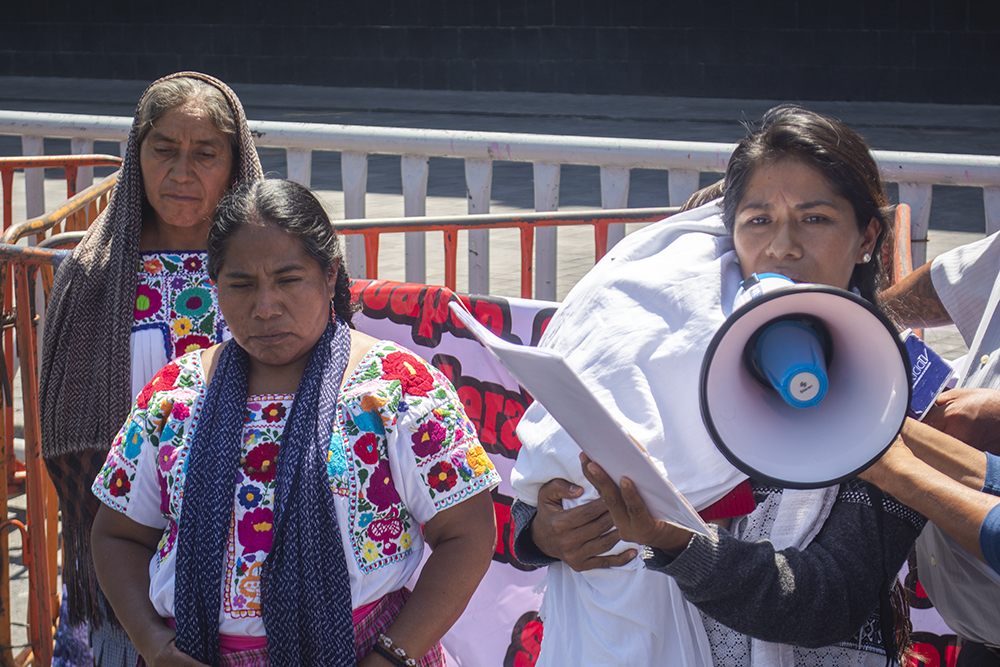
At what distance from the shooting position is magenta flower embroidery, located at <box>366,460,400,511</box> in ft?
6.71

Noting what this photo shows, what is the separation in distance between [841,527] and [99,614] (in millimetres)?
1857

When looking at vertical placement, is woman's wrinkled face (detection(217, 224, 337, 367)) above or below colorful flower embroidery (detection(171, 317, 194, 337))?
above

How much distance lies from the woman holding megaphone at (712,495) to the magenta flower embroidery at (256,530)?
0.50 metres

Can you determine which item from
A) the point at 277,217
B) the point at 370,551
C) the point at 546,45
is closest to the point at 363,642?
the point at 370,551

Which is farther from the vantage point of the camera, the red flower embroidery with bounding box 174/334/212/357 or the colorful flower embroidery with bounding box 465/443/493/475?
the red flower embroidery with bounding box 174/334/212/357

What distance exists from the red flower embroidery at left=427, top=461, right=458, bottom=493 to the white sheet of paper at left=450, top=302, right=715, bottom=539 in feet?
1.70

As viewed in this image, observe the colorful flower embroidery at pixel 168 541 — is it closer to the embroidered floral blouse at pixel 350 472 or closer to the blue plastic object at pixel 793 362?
the embroidered floral blouse at pixel 350 472

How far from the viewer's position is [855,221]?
73.8 inches

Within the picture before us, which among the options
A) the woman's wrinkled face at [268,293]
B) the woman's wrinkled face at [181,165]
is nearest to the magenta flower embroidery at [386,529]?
the woman's wrinkled face at [268,293]

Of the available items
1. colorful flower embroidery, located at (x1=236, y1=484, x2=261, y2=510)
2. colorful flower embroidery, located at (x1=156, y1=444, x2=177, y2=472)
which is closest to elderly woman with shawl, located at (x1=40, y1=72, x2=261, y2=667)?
colorful flower embroidery, located at (x1=156, y1=444, x2=177, y2=472)

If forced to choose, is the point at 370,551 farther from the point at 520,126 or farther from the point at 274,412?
the point at 520,126

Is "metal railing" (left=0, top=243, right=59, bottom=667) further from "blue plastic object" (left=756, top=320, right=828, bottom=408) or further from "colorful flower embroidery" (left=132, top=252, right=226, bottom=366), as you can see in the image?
"blue plastic object" (left=756, top=320, right=828, bottom=408)

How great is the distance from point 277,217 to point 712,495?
107 centimetres

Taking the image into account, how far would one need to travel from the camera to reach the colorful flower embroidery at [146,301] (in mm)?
2744
